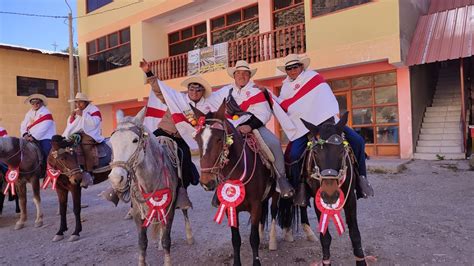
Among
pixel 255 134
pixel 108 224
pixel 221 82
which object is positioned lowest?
pixel 108 224

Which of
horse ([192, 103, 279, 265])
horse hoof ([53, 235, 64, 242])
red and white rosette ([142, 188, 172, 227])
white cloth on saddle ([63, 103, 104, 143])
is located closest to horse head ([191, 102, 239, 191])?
horse ([192, 103, 279, 265])

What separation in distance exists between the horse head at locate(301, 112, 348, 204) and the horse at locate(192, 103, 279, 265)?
0.77m

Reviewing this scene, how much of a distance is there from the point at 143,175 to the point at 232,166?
991 mm

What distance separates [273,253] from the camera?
4.53 m

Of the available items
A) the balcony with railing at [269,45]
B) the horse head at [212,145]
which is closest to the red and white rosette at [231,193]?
the horse head at [212,145]

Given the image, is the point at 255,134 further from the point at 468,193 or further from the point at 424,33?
the point at 424,33

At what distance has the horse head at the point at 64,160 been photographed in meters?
5.70

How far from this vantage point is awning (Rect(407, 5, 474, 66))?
10.1 m

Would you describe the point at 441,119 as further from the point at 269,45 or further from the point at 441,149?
the point at 269,45

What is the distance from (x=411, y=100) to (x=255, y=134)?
28.1 feet

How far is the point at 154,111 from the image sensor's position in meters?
5.18

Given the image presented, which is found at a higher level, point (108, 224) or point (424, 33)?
point (424, 33)

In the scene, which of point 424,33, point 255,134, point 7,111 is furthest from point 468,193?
point 7,111

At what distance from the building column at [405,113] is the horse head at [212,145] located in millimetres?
9048
